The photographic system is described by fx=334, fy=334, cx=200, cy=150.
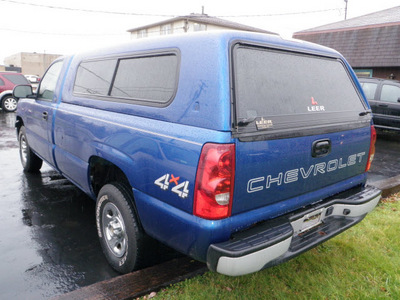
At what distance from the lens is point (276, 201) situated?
2.42 meters

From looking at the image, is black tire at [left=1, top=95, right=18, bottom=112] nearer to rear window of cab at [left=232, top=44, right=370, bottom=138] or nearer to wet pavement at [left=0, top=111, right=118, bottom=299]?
wet pavement at [left=0, top=111, right=118, bottom=299]

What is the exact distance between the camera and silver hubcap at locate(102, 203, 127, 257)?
2945mm

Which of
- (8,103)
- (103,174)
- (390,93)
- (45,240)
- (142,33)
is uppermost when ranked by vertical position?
(142,33)

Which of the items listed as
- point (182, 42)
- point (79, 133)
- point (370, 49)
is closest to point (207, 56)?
point (182, 42)

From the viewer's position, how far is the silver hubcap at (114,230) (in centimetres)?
295

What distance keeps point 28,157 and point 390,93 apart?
1006 cm

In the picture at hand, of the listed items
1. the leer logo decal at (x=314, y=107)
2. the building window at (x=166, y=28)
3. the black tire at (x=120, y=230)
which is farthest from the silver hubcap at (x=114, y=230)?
the building window at (x=166, y=28)

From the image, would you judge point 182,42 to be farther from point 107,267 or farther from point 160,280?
point 107,267

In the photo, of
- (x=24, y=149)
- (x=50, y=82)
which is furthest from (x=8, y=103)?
(x=50, y=82)

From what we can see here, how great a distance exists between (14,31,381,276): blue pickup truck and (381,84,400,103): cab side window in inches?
319

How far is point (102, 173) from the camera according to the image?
3.43 meters

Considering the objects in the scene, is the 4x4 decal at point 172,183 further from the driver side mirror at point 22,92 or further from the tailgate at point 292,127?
the driver side mirror at point 22,92

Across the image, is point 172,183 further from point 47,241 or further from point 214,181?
point 47,241

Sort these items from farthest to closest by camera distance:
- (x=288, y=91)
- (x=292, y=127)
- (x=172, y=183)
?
(x=288, y=91) → (x=292, y=127) → (x=172, y=183)
